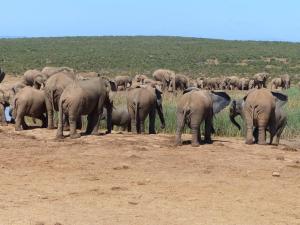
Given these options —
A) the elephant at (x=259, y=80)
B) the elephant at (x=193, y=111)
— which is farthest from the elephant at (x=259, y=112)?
the elephant at (x=259, y=80)

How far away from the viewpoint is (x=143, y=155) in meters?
13.5

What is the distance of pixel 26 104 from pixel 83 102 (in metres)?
2.21

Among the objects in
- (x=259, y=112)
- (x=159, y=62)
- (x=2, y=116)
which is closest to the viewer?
(x=259, y=112)

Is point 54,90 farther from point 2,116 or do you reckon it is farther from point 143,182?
point 143,182

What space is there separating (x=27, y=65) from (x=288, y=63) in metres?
30.6

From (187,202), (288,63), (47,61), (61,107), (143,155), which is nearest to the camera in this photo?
(187,202)

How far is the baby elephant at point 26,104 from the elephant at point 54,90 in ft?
1.10

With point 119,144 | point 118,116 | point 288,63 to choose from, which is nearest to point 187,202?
point 119,144

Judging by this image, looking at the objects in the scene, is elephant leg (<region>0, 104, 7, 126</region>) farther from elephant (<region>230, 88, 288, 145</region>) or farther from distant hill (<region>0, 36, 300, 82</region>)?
distant hill (<region>0, 36, 300, 82</region>)

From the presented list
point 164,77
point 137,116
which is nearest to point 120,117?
point 137,116

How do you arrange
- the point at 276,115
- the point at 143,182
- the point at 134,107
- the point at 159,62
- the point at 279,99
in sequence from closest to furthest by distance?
1. the point at 143,182
2. the point at 276,115
3. the point at 279,99
4. the point at 134,107
5. the point at 159,62

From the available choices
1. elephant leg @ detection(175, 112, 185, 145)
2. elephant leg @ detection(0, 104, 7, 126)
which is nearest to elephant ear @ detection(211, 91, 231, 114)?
elephant leg @ detection(175, 112, 185, 145)

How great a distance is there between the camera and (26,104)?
1727 cm

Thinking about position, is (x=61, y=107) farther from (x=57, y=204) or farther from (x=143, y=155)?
(x=57, y=204)
